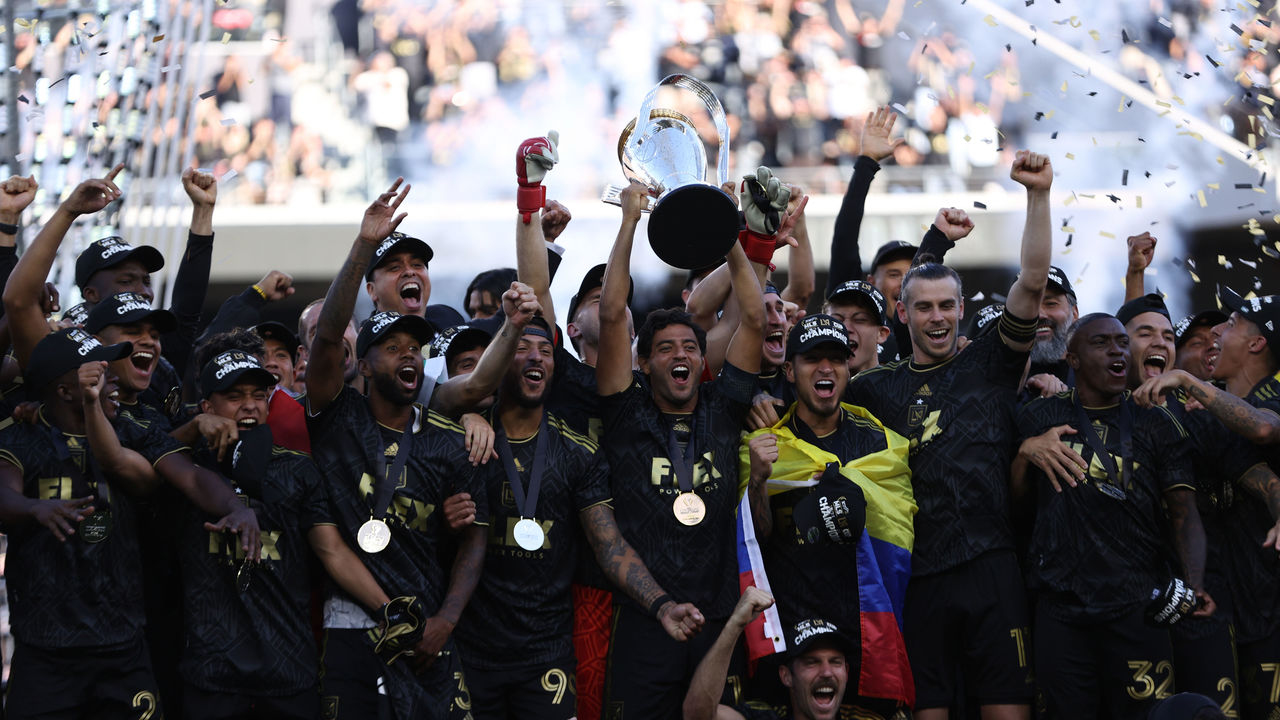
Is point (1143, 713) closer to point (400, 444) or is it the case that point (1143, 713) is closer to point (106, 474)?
point (400, 444)

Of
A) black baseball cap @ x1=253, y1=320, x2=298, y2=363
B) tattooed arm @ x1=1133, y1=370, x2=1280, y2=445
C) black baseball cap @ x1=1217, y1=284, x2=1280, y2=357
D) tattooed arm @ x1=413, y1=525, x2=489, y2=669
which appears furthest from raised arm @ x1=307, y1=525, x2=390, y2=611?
black baseball cap @ x1=1217, y1=284, x2=1280, y2=357

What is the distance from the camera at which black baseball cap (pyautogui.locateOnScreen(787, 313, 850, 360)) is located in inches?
193

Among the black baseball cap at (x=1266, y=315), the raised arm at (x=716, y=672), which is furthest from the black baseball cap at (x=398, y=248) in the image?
the black baseball cap at (x=1266, y=315)

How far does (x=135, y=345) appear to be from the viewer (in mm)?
4645

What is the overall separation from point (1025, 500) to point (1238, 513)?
783mm

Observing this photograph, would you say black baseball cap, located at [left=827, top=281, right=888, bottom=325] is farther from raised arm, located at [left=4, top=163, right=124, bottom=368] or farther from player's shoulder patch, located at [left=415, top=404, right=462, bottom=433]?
raised arm, located at [left=4, top=163, right=124, bottom=368]

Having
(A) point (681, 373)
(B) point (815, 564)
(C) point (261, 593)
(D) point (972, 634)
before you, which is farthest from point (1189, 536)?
(C) point (261, 593)

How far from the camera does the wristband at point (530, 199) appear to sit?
4973mm

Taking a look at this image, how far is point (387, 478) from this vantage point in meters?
4.48

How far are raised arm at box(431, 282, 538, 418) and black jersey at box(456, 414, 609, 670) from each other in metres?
0.24

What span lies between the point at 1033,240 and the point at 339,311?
7.48 ft

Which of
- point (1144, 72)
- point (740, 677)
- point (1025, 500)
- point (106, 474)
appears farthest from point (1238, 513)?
point (1144, 72)

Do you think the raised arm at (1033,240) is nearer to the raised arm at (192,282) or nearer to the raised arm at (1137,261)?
the raised arm at (1137,261)

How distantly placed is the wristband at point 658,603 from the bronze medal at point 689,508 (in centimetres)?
33
